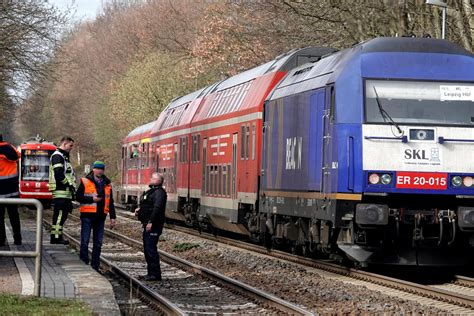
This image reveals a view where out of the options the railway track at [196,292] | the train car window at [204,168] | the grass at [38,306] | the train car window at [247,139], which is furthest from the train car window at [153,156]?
the grass at [38,306]

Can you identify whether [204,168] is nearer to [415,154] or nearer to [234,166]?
[234,166]

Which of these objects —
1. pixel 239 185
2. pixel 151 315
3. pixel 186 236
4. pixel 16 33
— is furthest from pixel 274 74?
pixel 16 33

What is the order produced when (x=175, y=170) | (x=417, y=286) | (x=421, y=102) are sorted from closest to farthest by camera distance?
(x=417, y=286) → (x=421, y=102) → (x=175, y=170)

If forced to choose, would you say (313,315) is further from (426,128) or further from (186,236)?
(186,236)

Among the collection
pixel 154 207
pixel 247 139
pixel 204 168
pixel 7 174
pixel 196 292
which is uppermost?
pixel 247 139

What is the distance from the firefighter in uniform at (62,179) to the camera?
1705 centimetres

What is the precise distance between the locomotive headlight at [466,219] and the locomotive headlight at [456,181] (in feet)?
1.21

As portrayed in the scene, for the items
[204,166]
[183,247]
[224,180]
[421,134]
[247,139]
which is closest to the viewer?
[421,134]

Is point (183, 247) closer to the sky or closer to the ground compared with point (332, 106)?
closer to the ground

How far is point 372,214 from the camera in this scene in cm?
1492

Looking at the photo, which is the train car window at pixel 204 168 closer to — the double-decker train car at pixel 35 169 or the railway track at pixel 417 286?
the railway track at pixel 417 286

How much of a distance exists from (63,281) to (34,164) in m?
32.6

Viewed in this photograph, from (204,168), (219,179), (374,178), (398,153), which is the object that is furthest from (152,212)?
(204,168)

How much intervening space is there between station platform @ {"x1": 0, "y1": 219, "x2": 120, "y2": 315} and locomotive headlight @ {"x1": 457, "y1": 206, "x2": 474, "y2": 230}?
5.03m
